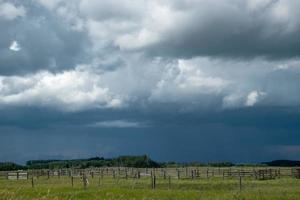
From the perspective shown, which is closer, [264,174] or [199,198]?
[199,198]

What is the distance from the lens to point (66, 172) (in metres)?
81.9

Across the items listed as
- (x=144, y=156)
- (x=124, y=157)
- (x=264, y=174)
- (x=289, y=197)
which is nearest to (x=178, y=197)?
(x=289, y=197)

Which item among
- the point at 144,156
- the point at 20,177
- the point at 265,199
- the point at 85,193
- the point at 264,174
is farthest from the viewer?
the point at 144,156

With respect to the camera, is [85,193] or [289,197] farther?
[85,193]

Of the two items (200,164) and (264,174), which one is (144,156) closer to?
(200,164)

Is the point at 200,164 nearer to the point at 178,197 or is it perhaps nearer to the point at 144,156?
the point at 144,156

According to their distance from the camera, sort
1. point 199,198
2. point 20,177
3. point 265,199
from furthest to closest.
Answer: point 20,177 < point 199,198 < point 265,199

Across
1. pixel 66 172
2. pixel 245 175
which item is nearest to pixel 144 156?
pixel 66 172

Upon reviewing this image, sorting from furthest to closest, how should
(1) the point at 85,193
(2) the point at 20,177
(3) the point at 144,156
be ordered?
1. (3) the point at 144,156
2. (2) the point at 20,177
3. (1) the point at 85,193

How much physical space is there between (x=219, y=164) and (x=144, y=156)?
2773 cm

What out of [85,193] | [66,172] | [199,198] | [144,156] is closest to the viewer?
[199,198]

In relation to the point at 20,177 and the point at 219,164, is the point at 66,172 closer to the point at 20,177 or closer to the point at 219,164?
the point at 20,177

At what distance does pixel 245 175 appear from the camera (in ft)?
228

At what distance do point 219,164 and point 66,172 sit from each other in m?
72.7
